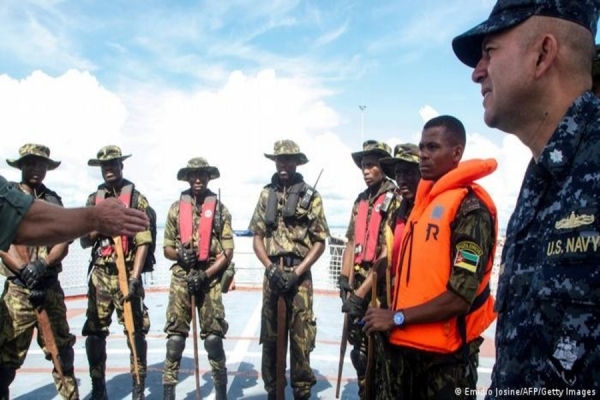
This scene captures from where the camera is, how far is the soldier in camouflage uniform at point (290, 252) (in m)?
4.52

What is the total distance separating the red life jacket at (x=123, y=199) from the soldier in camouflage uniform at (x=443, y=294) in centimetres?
319

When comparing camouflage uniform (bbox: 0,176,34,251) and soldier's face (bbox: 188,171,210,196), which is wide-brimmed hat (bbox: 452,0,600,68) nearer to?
camouflage uniform (bbox: 0,176,34,251)

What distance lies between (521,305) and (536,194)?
0.30m

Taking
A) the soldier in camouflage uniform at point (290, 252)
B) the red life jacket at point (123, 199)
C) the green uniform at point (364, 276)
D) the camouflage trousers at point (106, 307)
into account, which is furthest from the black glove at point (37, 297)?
the green uniform at point (364, 276)

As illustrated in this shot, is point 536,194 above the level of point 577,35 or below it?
below

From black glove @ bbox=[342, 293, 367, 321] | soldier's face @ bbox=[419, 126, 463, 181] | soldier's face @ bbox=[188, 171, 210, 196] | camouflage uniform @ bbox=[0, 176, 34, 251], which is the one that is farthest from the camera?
soldier's face @ bbox=[188, 171, 210, 196]

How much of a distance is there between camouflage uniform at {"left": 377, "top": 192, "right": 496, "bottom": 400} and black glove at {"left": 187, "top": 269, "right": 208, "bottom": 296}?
2.61 m

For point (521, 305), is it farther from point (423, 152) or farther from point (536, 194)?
point (423, 152)

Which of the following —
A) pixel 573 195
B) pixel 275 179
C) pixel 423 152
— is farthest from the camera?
pixel 275 179

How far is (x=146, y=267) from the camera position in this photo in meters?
5.13

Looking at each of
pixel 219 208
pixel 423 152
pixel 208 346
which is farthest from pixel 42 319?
pixel 423 152

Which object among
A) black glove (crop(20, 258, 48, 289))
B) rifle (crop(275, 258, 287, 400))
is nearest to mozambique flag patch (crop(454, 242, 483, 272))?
rifle (crop(275, 258, 287, 400))

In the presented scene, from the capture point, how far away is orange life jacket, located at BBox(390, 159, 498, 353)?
253cm

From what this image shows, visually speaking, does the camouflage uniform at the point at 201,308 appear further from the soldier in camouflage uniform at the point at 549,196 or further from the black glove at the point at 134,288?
the soldier in camouflage uniform at the point at 549,196
